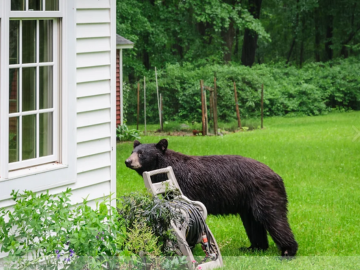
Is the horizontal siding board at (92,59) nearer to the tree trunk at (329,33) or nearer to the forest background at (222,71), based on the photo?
the forest background at (222,71)

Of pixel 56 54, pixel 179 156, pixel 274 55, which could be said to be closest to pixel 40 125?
pixel 56 54

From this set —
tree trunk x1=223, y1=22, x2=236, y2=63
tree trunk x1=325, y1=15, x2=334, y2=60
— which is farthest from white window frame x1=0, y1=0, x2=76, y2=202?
tree trunk x1=325, y1=15, x2=334, y2=60

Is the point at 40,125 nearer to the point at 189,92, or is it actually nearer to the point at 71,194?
the point at 71,194

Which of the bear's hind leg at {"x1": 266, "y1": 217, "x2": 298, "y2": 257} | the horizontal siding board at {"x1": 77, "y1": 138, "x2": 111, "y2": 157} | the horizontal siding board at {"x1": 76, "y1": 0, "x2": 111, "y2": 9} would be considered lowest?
the bear's hind leg at {"x1": 266, "y1": 217, "x2": 298, "y2": 257}

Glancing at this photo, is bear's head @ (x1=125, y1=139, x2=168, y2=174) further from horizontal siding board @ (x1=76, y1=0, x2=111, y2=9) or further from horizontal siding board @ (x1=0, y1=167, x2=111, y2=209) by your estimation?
horizontal siding board @ (x1=76, y1=0, x2=111, y2=9)

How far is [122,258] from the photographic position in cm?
479

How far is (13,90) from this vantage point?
16.2 ft

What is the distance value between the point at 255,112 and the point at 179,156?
1951cm

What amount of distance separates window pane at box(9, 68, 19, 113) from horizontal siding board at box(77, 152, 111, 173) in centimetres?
90

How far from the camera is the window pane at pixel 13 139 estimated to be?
4.93 m

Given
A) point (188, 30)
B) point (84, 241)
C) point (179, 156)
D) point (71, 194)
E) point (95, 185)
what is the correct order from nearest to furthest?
point (84, 241) → point (71, 194) → point (95, 185) → point (179, 156) → point (188, 30)

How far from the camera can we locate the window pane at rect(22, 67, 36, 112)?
507cm

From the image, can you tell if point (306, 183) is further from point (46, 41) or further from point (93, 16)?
point (46, 41)

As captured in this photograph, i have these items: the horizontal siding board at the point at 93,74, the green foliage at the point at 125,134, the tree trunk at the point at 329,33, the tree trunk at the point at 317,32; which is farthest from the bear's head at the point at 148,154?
the tree trunk at the point at 317,32
